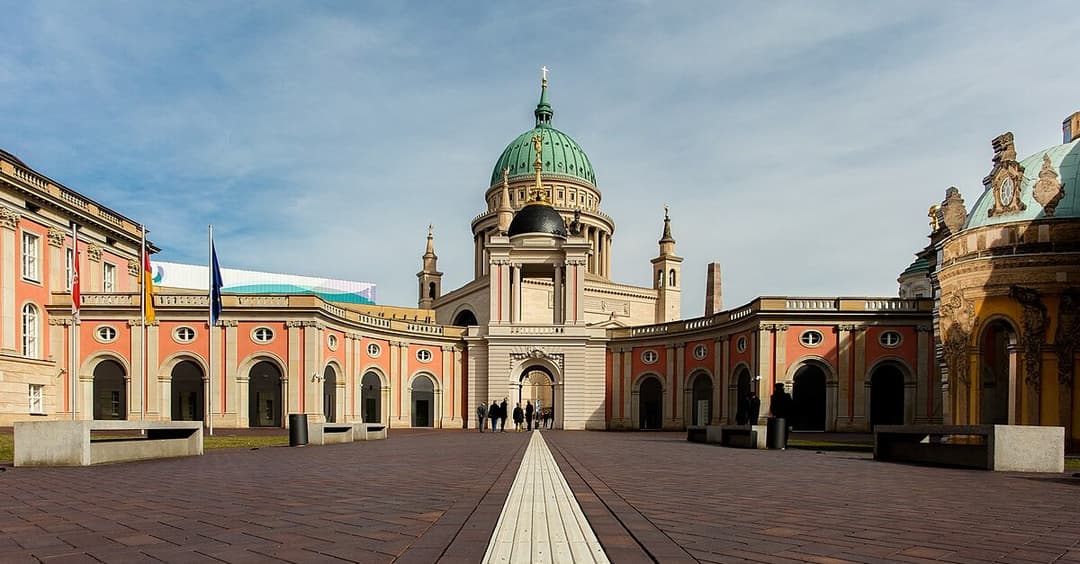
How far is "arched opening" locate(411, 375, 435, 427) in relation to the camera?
67.0 metres

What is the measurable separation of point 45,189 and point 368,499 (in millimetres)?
41840

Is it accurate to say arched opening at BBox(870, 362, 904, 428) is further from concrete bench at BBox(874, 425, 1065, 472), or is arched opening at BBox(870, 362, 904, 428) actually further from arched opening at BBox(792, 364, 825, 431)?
concrete bench at BBox(874, 425, 1065, 472)

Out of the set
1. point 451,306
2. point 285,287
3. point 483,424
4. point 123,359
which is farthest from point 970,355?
point 285,287

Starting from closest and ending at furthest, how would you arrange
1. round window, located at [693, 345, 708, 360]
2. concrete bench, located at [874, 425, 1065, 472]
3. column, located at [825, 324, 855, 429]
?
1. concrete bench, located at [874, 425, 1065, 472]
2. column, located at [825, 324, 855, 429]
3. round window, located at [693, 345, 708, 360]

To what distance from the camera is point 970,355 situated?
30859mm

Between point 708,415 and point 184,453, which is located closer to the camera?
point 184,453

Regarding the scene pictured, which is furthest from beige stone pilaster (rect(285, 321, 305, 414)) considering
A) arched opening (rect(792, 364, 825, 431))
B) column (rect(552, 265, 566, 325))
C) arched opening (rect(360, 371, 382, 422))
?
arched opening (rect(792, 364, 825, 431))

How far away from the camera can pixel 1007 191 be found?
1228 inches

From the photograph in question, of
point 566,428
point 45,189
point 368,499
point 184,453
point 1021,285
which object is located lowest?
point 566,428

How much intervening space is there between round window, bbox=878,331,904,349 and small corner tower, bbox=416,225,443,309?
212 ft

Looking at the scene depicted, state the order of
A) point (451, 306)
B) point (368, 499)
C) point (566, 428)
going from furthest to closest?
point (451, 306) < point (566, 428) < point (368, 499)

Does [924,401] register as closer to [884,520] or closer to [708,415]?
[708,415]

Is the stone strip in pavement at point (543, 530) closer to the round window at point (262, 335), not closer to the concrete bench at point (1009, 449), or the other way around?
the concrete bench at point (1009, 449)

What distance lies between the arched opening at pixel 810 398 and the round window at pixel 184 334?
36300mm
